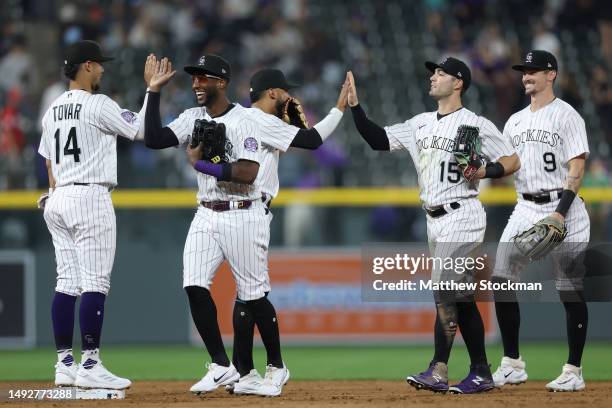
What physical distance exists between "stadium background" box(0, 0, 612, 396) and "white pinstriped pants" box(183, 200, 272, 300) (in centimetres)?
218

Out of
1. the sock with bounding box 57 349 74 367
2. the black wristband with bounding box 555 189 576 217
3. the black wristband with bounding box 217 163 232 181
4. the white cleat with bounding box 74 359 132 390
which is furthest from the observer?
the black wristband with bounding box 555 189 576 217

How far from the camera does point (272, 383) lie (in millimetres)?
6812

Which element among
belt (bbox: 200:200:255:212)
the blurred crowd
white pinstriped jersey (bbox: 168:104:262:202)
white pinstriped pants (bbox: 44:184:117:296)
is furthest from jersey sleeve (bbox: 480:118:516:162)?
the blurred crowd

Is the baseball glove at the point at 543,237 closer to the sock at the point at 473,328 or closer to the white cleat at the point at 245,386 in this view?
the sock at the point at 473,328

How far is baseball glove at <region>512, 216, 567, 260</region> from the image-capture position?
6.98 m

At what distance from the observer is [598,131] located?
43.2 ft

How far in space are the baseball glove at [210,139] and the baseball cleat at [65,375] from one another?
1618 mm

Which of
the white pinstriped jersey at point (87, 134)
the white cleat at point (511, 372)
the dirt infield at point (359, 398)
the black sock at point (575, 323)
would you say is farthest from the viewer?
the white cleat at point (511, 372)

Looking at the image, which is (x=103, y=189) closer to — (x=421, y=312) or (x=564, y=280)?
(x=564, y=280)

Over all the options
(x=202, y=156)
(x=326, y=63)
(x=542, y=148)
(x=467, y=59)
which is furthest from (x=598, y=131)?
(x=202, y=156)

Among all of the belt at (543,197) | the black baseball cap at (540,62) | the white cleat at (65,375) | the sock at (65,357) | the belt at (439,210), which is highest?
the black baseball cap at (540,62)

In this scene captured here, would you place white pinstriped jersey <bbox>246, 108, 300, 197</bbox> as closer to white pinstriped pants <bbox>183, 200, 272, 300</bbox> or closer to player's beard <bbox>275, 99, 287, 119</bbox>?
player's beard <bbox>275, 99, 287, 119</bbox>

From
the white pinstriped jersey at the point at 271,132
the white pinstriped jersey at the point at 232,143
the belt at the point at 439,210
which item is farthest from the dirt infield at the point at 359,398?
the white pinstriped jersey at the point at 271,132

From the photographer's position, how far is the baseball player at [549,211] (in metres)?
7.25
